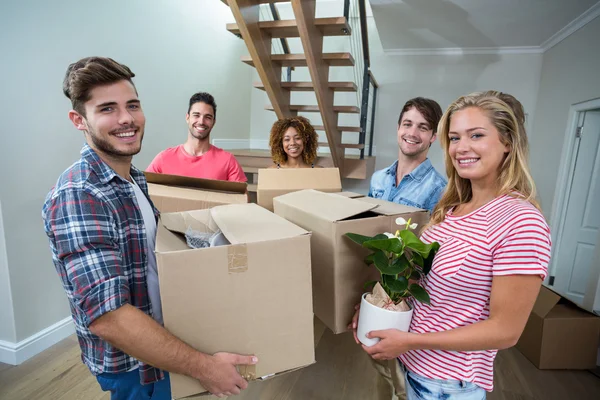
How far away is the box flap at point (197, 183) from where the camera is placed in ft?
3.48

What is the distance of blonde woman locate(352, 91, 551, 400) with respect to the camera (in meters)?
0.63

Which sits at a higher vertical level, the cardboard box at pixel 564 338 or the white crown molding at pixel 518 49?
the white crown molding at pixel 518 49

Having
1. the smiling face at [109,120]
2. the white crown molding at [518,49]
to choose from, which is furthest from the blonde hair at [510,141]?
the white crown molding at [518,49]

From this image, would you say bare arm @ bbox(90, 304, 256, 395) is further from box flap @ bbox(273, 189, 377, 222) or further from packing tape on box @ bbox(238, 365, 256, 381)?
box flap @ bbox(273, 189, 377, 222)

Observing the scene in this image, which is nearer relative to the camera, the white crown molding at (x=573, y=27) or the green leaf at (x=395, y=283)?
the green leaf at (x=395, y=283)

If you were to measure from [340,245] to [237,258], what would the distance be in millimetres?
248

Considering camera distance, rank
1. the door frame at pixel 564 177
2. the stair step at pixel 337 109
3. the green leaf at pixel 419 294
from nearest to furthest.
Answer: the green leaf at pixel 419 294 < the door frame at pixel 564 177 < the stair step at pixel 337 109

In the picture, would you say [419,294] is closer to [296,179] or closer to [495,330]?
[495,330]

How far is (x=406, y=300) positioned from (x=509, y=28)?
3.30m

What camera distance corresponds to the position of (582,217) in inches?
107

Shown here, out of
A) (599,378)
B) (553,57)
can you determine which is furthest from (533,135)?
(599,378)

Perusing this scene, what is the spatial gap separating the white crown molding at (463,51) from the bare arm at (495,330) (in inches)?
146

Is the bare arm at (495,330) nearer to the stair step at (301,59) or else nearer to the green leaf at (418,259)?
the green leaf at (418,259)

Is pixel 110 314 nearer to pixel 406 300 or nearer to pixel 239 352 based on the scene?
pixel 239 352
